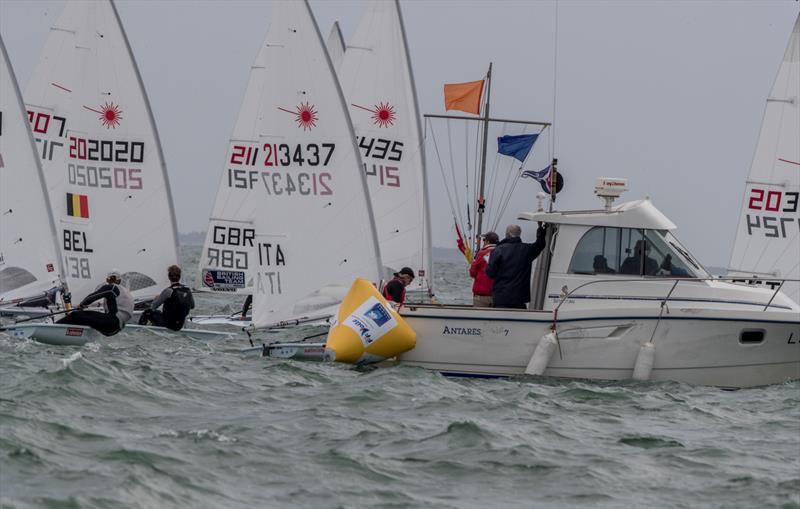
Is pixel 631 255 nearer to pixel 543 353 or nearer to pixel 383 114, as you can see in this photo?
pixel 543 353

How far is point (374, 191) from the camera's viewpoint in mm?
26891

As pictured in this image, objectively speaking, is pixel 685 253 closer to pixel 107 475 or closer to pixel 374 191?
pixel 107 475

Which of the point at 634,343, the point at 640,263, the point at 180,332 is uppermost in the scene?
A: the point at 640,263

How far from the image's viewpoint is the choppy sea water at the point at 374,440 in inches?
388

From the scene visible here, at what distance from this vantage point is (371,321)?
51.0 ft

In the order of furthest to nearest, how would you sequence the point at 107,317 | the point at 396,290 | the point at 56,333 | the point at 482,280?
the point at 107,317
the point at 56,333
the point at 482,280
the point at 396,290

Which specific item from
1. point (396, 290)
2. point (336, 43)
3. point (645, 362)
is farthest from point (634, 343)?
point (336, 43)

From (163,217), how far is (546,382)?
483 inches

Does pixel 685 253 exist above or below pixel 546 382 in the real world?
above

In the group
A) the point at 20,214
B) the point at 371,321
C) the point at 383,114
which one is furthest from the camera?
the point at 383,114

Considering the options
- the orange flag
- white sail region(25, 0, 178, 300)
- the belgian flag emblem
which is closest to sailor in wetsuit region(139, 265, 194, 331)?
white sail region(25, 0, 178, 300)

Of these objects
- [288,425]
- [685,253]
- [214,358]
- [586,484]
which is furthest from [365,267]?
[586,484]

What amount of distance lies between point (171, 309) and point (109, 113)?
247 inches

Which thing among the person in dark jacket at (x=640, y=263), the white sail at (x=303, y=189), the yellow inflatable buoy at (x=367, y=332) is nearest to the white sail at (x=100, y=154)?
the white sail at (x=303, y=189)
